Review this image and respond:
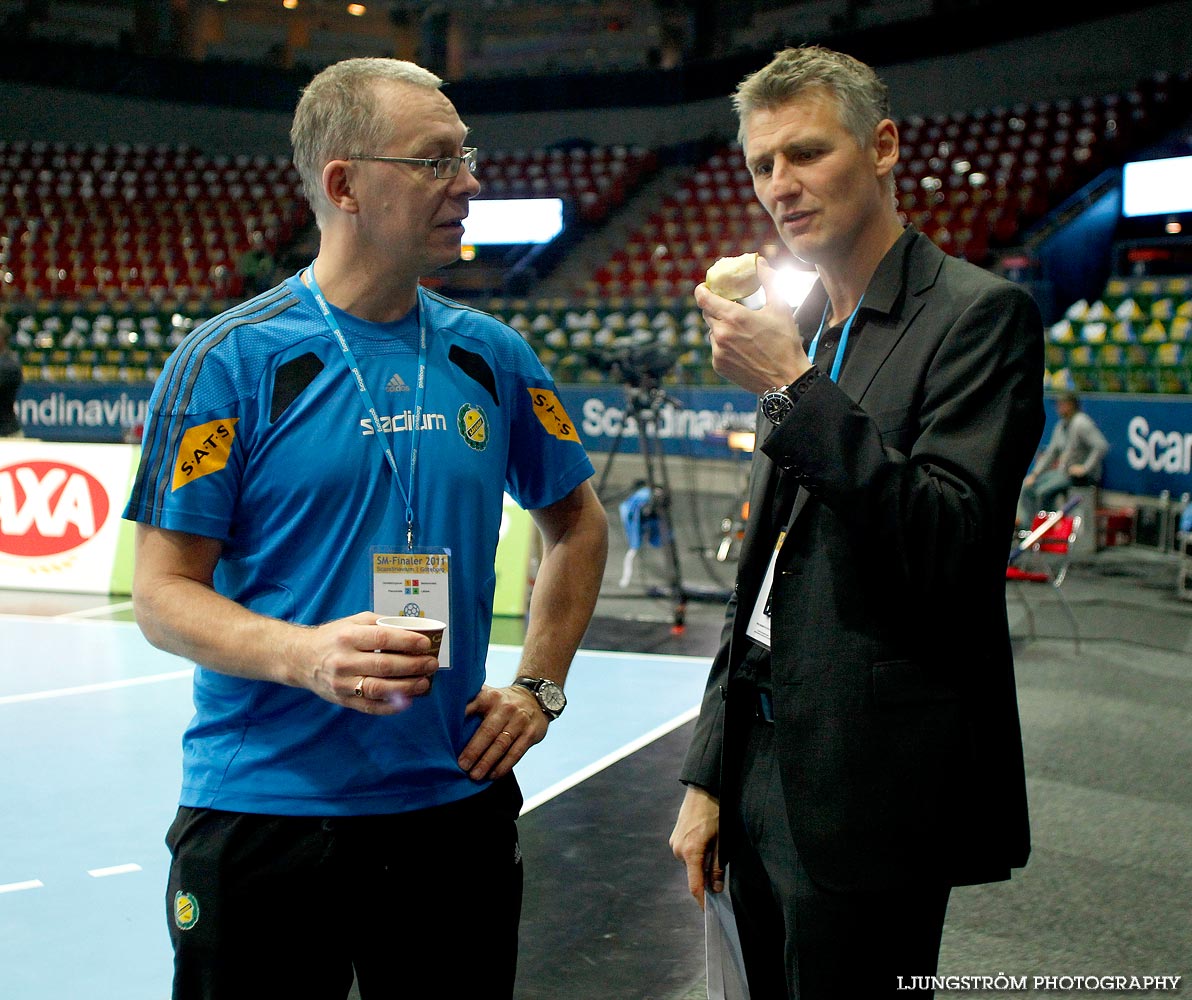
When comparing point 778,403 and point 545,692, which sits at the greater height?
point 778,403

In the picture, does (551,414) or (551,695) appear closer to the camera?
(551,695)

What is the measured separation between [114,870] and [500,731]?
102 inches

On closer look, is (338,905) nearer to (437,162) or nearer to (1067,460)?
(437,162)

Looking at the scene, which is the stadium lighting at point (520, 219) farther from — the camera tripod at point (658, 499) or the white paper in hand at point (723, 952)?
the white paper in hand at point (723, 952)

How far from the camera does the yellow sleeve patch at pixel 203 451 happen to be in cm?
160

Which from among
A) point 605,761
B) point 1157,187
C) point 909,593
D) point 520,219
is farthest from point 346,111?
point 520,219

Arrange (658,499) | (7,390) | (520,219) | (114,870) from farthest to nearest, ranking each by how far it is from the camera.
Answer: (520,219) < (7,390) < (658,499) < (114,870)

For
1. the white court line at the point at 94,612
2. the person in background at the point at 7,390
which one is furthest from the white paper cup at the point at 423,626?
the person in background at the point at 7,390

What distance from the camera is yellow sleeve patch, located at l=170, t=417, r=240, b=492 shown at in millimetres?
1599

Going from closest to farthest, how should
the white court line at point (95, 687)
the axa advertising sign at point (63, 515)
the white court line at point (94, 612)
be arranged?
1. the white court line at point (95, 687)
2. the white court line at point (94, 612)
3. the axa advertising sign at point (63, 515)

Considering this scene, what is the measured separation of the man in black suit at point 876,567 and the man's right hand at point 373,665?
515 mm

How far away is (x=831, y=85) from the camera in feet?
5.72

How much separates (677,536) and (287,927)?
1013cm

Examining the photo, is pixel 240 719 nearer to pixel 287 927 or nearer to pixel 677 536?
pixel 287 927
